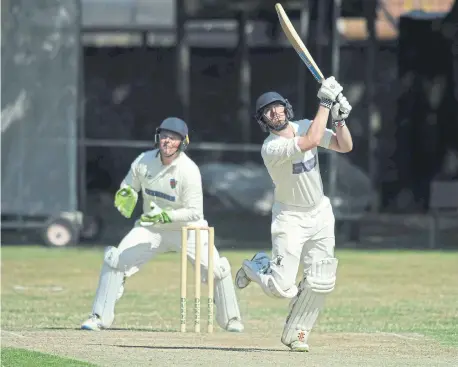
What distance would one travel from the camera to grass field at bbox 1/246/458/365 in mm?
11758

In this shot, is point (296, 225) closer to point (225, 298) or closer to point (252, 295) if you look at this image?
point (225, 298)

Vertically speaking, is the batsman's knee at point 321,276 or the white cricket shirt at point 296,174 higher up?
the white cricket shirt at point 296,174

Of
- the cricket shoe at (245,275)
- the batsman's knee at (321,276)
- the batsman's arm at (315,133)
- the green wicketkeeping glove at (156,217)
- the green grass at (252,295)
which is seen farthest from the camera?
the green grass at (252,295)

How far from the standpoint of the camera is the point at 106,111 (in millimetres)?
22797

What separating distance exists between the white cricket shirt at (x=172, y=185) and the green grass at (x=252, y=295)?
3.47 feet

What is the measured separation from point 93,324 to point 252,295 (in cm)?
400

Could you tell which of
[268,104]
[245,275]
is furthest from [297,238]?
[268,104]

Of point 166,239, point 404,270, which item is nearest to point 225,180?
point 404,270

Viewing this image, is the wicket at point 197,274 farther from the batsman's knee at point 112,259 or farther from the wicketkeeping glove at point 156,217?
the batsman's knee at point 112,259

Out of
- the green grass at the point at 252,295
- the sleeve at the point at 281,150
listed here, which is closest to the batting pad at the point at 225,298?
the green grass at the point at 252,295

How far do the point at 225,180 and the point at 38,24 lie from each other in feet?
11.9

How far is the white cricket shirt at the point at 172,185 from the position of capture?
40.3 feet

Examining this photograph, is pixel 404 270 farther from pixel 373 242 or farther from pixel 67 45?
pixel 67 45

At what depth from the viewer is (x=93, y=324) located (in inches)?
480
